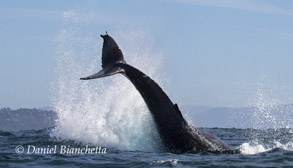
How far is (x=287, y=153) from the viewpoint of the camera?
14219 millimetres

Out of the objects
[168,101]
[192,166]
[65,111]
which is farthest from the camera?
[65,111]

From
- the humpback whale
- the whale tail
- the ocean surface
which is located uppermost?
the whale tail

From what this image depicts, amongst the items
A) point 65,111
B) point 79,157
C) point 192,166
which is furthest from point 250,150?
point 65,111

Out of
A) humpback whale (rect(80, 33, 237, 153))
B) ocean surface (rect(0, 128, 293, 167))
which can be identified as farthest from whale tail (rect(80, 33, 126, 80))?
ocean surface (rect(0, 128, 293, 167))

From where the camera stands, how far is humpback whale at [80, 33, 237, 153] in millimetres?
14305

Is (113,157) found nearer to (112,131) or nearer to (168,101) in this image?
(168,101)

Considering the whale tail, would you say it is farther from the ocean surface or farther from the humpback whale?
the ocean surface

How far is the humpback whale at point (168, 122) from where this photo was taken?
14.3 m

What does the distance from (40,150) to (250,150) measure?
247 inches

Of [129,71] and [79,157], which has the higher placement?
[129,71]

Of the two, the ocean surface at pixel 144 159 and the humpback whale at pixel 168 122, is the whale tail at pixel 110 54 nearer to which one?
the humpback whale at pixel 168 122

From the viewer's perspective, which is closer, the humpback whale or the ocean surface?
the ocean surface

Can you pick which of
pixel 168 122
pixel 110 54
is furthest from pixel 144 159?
pixel 110 54

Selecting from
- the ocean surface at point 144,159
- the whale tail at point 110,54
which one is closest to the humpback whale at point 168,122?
the ocean surface at point 144,159
